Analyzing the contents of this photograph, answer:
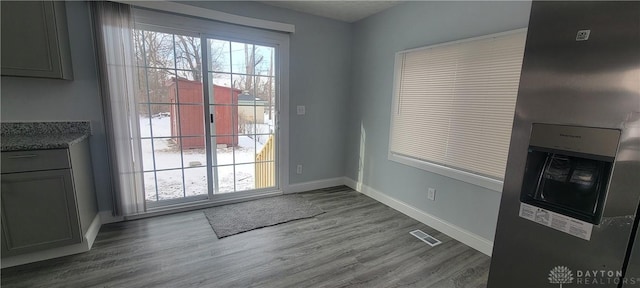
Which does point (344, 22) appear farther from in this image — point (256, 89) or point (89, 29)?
point (89, 29)

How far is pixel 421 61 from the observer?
2715mm

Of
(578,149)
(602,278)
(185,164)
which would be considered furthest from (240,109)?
(602,278)

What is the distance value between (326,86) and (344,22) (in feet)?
3.07

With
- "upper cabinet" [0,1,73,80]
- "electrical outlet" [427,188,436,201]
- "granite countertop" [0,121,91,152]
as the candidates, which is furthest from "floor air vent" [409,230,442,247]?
"upper cabinet" [0,1,73,80]

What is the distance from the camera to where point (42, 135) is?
2.17 meters

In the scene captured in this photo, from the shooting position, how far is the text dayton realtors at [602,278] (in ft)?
3.32

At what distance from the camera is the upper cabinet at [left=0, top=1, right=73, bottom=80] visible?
184cm

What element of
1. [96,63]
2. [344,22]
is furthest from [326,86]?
[96,63]
